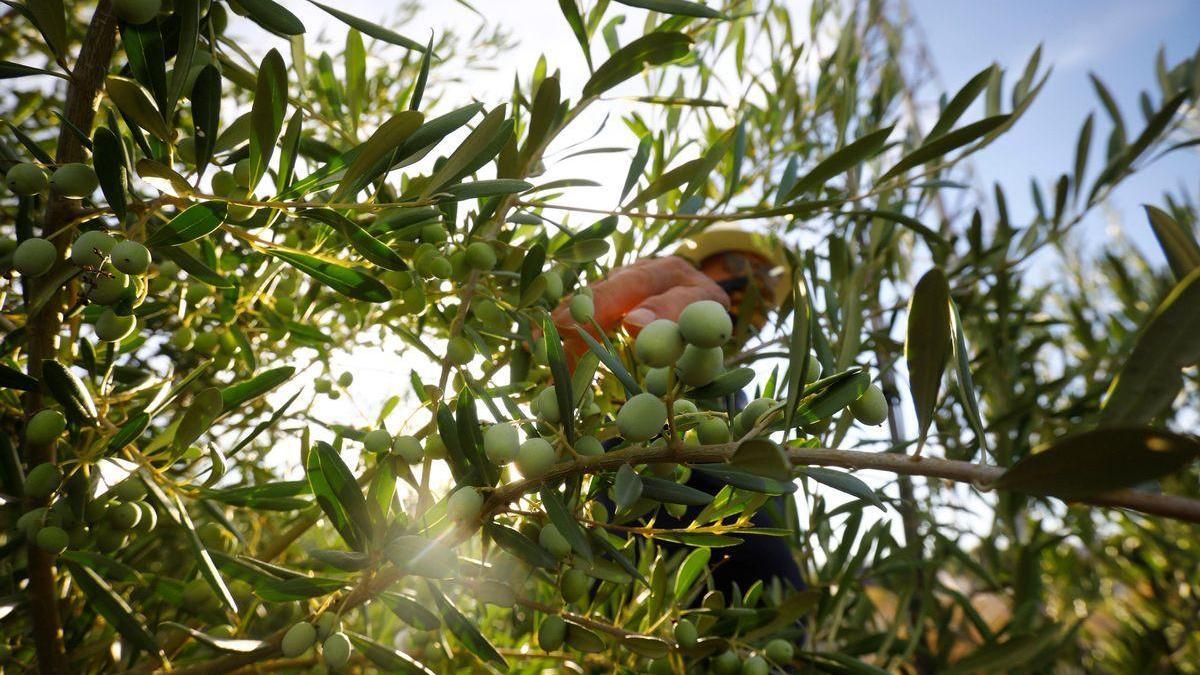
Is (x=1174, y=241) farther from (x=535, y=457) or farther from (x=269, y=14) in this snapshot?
(x=269, y=14)

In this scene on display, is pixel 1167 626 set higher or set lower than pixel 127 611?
lower

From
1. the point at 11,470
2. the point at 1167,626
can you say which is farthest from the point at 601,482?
the point at 1167,626

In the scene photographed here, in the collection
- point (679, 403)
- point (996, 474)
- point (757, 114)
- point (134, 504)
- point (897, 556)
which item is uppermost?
point (757, 114)

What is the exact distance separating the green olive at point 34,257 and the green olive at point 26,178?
0.05 metres

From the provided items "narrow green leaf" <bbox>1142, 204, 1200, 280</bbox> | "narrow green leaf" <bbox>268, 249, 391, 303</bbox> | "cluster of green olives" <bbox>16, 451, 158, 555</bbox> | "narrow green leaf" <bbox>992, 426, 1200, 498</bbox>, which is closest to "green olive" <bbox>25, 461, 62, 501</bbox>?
"cluster of green olives" <bbox>16, 451, 158, 555</bbox>

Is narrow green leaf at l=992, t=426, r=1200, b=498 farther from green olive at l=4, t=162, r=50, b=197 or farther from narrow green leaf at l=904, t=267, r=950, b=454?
green olive at l=4, t=162, r=50, b=197

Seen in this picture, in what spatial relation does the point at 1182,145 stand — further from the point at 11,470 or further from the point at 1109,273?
the point at 1109,273

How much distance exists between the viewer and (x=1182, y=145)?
44.6 inches

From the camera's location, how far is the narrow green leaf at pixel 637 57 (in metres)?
0.71

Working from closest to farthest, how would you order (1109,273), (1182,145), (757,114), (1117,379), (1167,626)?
(1117,379), (1182,145), (757,114), (1167,626), (1109,273)

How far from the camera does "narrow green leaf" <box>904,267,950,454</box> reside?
430 millimetres

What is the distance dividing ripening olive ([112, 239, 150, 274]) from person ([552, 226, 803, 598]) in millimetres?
454

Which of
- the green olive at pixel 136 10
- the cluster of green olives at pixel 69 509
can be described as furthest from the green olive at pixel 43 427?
the green olive at pixel 136 10

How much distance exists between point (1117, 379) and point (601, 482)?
0.37 meters
